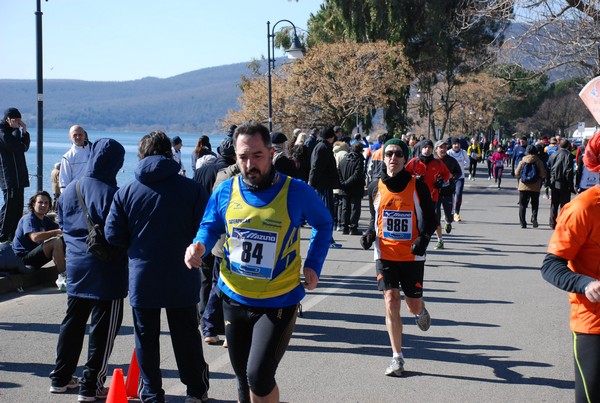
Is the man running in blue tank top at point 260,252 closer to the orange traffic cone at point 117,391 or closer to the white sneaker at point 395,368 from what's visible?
the orange traffic cone at point 117,391

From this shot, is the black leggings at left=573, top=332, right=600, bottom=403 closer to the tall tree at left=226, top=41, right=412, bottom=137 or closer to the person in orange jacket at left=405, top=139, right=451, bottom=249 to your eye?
the person in orange jacket at left=405, top=139, right=451, bottom=249

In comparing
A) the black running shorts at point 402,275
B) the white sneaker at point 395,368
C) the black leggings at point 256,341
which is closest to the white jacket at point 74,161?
the black running shorts at point 402,275

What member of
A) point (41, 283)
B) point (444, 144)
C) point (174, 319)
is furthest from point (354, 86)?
point (174, 319)

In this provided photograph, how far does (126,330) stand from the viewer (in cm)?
799

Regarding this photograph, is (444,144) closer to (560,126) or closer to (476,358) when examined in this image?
(476,358)

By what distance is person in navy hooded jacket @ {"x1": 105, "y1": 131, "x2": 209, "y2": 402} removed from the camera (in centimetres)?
530

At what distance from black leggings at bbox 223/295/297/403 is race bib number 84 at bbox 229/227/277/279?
20 centimetres

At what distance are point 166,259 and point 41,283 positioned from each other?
5868mm

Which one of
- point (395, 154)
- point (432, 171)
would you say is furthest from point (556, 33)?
point (395, 154)

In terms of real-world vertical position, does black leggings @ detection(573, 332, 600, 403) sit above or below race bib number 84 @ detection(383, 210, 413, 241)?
below

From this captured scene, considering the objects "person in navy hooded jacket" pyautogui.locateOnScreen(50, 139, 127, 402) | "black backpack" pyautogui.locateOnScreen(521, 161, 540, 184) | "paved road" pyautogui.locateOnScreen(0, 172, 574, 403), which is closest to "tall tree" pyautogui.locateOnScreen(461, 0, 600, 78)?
"black backpack" pyautogui.locateOnScreen(521, 161, 540, 184)

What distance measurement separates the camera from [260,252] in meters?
4.51

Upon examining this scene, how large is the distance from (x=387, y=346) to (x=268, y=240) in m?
3.31

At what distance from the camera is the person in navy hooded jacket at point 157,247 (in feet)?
17.4
